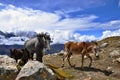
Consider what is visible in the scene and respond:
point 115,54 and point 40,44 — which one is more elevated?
point 40,44

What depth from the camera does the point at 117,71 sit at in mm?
29156

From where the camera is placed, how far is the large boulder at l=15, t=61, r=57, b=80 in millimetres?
18531

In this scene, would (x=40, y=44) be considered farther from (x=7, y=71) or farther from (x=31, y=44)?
(x=7, y=71)

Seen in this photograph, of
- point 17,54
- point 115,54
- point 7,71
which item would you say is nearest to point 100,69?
point 115,54

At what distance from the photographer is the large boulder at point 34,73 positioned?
60.8 ft

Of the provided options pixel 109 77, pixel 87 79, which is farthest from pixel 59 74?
pixel 109 77

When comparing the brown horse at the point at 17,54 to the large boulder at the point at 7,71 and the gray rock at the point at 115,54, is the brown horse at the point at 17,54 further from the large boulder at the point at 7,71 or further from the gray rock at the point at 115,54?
the large boulder at the point at 7,71

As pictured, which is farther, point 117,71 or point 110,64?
point 110,64

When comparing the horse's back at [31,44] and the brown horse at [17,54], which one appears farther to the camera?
the brown horse at [17,54]

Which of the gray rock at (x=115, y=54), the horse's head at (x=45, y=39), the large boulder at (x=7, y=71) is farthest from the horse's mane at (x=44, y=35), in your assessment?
the gray rock at (x=115, y=54)

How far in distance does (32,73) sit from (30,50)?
7.84m

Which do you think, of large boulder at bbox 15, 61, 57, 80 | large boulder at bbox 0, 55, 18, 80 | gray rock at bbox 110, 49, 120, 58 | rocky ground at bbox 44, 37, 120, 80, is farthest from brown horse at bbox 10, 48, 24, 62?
large boulder at bbox 15, 61, 57, 80

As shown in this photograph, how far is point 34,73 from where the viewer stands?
18625mm

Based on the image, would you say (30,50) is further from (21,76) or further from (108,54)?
(108,54)
